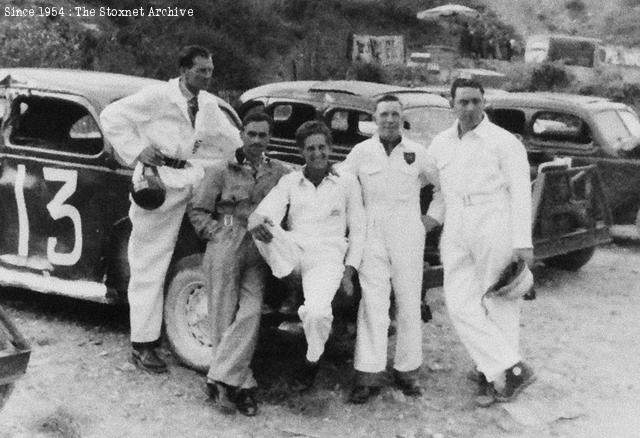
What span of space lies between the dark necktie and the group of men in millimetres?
69

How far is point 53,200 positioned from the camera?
6395 millimetres

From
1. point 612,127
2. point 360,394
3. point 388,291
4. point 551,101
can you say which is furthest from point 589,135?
point 360,394

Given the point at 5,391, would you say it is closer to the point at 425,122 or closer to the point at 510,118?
the point at 425,122

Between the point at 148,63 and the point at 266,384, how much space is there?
20.2 metres

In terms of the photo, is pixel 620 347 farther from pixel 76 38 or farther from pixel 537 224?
pixel 76 38

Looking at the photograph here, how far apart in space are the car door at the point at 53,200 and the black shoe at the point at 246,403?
61.0 inches

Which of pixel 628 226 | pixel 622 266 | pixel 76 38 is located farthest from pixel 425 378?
pixel 76 38

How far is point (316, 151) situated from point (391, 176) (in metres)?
0.49

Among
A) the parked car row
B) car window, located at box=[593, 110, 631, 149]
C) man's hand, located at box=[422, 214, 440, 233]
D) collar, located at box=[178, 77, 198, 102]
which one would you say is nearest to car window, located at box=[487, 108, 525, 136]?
car window, located at box=[593, 110, 631, 149]

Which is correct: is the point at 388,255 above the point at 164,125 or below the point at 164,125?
below

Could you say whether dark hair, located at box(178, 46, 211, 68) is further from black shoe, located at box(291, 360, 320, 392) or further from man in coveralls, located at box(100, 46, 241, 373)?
black shoe, located at box(291, 360, 320, 392)

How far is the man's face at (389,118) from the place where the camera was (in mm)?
5477

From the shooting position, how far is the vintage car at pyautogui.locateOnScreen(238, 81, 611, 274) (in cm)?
836

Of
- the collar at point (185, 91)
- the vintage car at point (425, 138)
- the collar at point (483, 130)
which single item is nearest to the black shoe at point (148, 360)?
the collar at point (185, 91)
